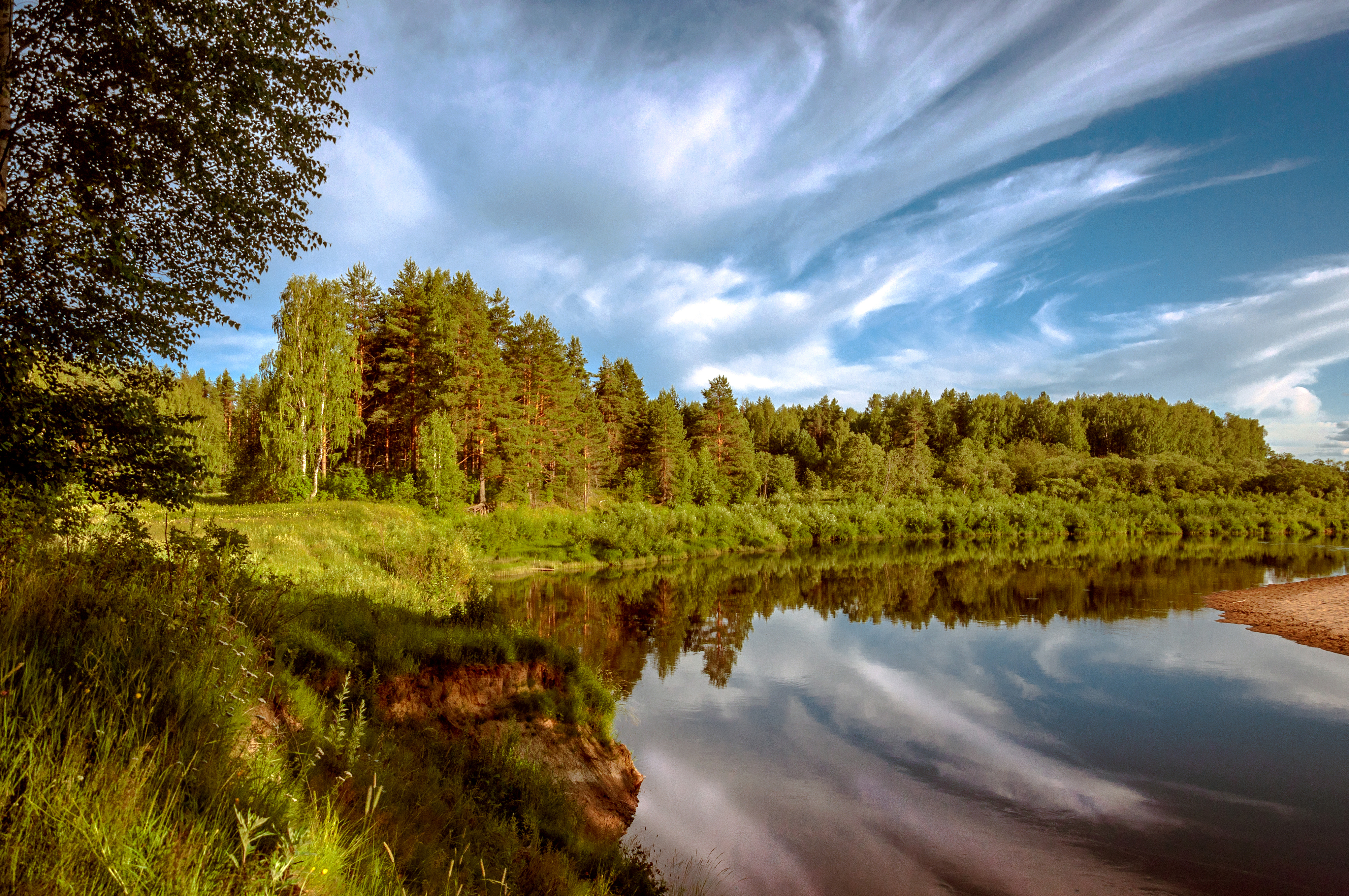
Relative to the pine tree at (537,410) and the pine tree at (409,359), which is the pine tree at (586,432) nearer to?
the pine tree at (537,410)

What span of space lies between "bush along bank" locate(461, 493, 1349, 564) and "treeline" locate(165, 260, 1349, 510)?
3855 mm

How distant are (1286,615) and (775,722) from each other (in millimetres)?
24249

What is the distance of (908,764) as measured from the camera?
1368cm

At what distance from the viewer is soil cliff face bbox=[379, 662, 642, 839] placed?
9.43 meters

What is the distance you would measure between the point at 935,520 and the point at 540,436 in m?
40.9

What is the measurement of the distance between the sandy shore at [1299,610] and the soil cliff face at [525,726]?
82.4ft

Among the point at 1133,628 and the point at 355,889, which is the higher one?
the point at 355,889

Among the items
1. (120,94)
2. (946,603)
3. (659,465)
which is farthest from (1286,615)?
(659,465)

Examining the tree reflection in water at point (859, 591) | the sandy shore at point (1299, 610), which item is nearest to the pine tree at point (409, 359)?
the tree reflection in water at point (859, 591)

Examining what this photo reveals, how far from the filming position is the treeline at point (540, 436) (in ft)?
122

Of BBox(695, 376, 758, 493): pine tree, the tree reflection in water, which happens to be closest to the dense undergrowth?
the tree reflection in water

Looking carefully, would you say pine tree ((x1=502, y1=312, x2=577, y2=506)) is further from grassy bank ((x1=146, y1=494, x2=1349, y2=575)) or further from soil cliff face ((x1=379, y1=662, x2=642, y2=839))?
soil cliff face ((x1=379, y1=662, x2=642, y2=839))

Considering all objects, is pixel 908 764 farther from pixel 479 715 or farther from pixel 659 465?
pixel 659 465

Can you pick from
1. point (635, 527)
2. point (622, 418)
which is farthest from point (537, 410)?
point (622, 418)
